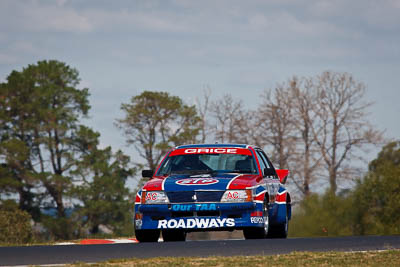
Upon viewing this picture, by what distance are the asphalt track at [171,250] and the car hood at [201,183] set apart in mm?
1032

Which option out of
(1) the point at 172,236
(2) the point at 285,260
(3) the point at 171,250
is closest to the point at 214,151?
(1) the point at 172,236

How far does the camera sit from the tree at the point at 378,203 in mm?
54219

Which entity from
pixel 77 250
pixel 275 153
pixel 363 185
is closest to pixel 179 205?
pixel 77 250

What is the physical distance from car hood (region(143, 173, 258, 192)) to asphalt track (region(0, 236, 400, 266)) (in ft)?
3.39

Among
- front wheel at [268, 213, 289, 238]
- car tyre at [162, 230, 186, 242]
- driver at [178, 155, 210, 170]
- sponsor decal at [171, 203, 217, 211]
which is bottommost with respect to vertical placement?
car tyre at [162, 230, 186, 242]

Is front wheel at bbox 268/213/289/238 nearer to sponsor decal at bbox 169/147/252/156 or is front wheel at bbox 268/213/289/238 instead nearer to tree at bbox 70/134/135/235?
sponsor decal at bbox 169/147/252/156

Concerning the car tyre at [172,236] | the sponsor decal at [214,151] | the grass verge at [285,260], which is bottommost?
the grass verge at [285,260]

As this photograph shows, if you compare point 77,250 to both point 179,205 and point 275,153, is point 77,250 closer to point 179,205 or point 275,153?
point 179,205

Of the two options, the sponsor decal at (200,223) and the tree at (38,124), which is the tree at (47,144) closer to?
the tree at (38,124)

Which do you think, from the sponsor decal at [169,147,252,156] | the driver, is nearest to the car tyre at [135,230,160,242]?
the driver

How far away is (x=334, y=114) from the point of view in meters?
61.1

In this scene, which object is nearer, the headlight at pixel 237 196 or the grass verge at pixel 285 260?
the grass verge at pixel 285 260

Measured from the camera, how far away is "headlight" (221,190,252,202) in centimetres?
1433

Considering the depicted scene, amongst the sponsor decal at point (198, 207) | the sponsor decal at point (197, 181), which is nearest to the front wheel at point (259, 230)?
the sponsor decal at point (198, 207)
